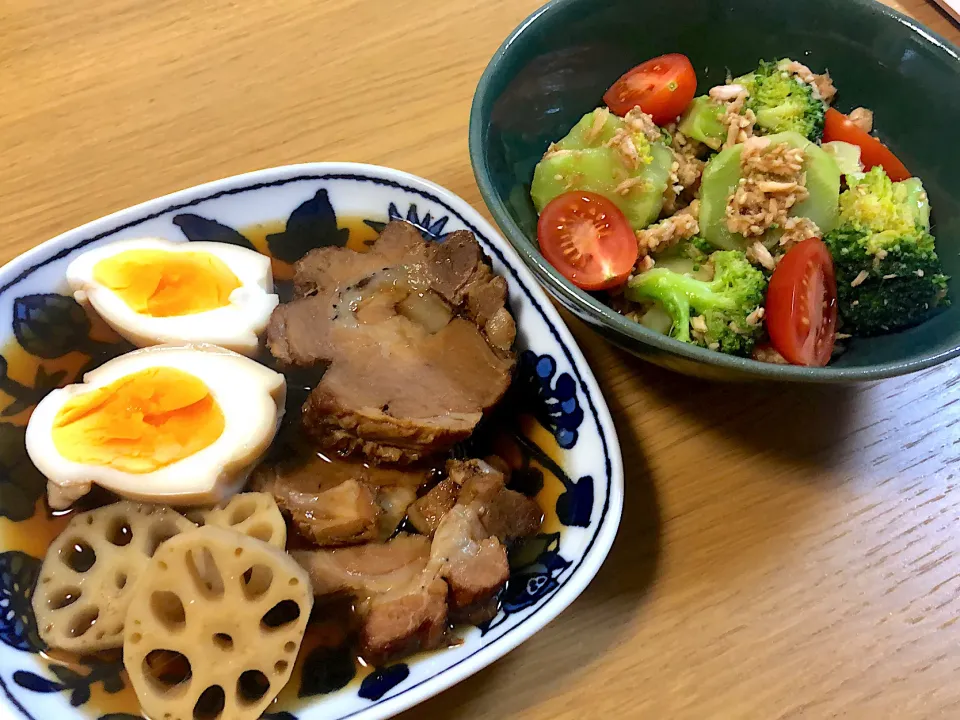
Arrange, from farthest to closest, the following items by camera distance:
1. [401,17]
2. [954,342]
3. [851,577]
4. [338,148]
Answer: [401,17] < [338,148] < [851,577] < [954,342]

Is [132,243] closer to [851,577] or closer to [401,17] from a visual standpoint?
[401,17]

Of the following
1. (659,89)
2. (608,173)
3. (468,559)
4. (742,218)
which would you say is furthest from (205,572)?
(659,89)

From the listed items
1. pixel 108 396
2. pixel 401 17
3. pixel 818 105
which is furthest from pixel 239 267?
pixel 818 105

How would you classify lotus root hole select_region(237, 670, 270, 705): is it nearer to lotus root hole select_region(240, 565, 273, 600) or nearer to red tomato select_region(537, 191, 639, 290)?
lotus root hole select_region(240, 565, 273, 600)

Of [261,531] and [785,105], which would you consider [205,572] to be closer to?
[261,531]

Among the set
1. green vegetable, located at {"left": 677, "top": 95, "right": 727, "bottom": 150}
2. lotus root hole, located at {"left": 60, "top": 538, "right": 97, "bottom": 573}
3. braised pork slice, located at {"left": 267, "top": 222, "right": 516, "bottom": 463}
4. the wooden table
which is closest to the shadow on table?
the wooden table

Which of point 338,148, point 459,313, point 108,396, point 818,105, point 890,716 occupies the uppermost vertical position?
point 818,105

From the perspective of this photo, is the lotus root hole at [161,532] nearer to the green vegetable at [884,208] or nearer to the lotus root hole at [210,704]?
the lotus root hole at [210,704]
